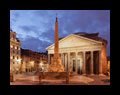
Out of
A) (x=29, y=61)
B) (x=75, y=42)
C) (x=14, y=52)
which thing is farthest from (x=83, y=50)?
(x=29, y=61)

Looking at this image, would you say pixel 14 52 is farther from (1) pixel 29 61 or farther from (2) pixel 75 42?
(2) pixel 75 42

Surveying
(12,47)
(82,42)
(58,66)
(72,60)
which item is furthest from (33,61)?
(58,66)

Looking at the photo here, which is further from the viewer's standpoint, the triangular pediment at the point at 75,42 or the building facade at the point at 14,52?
the building facade at the point at 14,52

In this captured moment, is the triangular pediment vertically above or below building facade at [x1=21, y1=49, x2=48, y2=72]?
above

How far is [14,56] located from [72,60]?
20.7 meters

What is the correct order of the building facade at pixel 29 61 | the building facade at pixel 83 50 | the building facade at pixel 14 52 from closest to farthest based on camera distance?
the building facade at pixel 83 50 < the building facade at pixel 14 52 < the building facade at pixel 29 61

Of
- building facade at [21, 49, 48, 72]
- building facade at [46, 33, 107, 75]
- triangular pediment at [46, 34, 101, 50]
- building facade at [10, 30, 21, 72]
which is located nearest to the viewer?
building facade at [46, 33, 107, 75]

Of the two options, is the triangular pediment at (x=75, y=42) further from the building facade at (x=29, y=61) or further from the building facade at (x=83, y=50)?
the building facade at (x=29, y=61)

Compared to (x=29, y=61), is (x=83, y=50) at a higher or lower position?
higher

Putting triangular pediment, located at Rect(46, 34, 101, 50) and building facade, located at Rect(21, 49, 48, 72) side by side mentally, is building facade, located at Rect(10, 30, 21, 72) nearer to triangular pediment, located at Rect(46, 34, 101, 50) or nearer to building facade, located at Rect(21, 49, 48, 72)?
building facade, located at Rect(21, 49, 48, 72)

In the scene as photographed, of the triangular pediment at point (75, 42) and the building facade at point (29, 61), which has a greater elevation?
the triangular pediment at point (75, 42)

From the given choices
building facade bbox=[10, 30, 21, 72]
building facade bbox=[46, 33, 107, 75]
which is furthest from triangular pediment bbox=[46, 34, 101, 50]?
building facade bbox=[10, 30, 21, 72]

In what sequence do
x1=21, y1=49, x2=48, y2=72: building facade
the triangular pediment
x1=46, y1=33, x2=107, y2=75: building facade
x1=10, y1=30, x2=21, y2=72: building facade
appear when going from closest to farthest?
1. x1=46, y1=33, x2=107, y2=75: building facade
2. the triangular pediment
3. x1=10, y1=30, x2=21, y2=72: building facade
4. x1=21, y1=49, x2=48, y2=72: building facade


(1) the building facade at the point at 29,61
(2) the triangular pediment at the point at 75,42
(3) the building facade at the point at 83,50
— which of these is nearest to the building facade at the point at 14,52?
(1) the building facade at the point at 29,61
